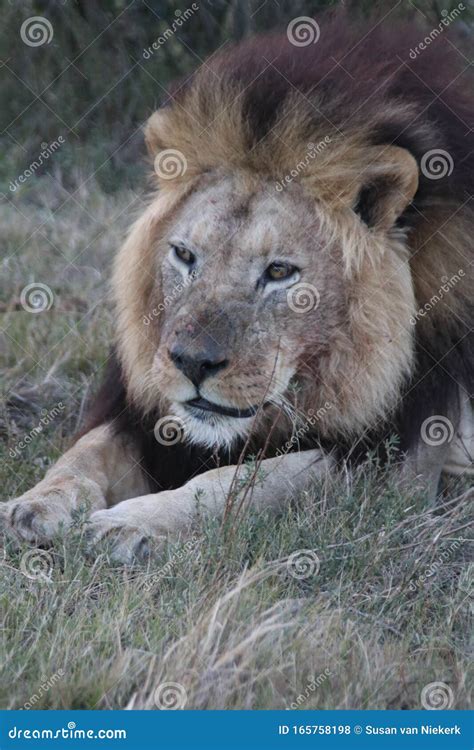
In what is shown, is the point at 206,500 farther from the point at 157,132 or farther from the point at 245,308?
the point at 157,132

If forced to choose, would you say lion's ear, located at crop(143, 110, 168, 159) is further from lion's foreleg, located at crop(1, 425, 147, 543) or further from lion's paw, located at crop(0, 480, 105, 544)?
lion's paw, located at crop(0, 480, 105, 544)

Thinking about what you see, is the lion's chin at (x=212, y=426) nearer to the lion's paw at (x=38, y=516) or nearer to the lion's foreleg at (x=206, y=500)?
the lion's foreleg at (x=206, y=500)

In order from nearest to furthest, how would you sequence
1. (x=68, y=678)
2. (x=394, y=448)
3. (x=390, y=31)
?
1. (x=68, y=678)
2. (x=394, y=448)
3. (x=390, y=31)

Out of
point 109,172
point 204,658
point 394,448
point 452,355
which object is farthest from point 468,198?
point 109,172

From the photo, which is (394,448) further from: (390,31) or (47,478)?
(390,31)

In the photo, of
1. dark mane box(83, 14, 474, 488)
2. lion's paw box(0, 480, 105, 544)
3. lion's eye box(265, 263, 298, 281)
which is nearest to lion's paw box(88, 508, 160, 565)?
lion's paw box(0, 480, 105, 544)

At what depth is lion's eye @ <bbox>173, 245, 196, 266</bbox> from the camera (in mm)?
4434

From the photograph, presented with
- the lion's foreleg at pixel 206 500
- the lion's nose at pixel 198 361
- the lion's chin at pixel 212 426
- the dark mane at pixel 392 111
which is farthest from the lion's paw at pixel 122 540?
the dark mane at pixel 392 111

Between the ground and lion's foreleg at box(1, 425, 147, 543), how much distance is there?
0.12m

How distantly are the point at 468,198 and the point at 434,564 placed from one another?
124 centimetres

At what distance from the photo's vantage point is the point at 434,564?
4227mm

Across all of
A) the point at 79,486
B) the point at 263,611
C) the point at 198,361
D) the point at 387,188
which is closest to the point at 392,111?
the point at 387,188

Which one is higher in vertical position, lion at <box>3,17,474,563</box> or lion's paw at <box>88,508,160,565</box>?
lion at <box>3,17,474,563</box>

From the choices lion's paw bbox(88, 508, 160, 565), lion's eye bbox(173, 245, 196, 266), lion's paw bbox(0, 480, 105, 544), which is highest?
lion's eye bbox(173, 245, 196, 266)
